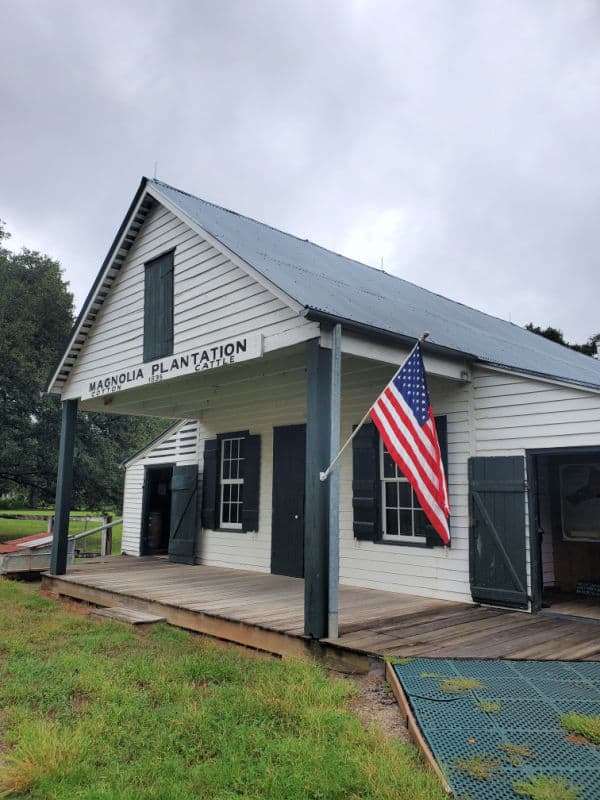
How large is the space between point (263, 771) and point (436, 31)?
11.0 metres

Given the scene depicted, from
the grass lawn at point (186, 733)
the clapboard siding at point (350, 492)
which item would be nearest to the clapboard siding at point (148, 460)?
the clapboard siding at point (350, 492)

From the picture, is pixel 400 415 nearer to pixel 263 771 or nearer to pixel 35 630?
pixel 263 771

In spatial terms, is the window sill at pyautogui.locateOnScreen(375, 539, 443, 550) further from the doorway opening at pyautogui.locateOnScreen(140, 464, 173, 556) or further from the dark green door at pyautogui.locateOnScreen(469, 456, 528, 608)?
the doorway opening at pyautogui.locateOnScreen(140, 464, 173, 556)

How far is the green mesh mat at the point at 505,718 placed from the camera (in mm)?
2824

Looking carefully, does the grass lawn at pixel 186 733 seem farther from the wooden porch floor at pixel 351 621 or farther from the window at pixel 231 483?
the window at pixel 231 483

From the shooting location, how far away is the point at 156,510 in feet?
→ 44.7

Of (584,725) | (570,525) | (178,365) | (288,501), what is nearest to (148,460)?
(288,501)

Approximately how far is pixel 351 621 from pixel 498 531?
220cm

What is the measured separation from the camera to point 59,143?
66.1 ft

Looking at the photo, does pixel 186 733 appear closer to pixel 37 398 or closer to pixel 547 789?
pixel 547 789

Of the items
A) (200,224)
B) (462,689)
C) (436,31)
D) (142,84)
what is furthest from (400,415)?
(142,84)

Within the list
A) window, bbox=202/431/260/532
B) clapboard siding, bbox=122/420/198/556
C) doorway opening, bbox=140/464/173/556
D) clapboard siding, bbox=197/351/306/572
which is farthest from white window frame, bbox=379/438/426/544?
doorway opening, bbox=140/464/173/556

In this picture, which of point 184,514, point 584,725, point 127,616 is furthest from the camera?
point 184,514

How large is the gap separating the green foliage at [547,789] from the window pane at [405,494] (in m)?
5.39
